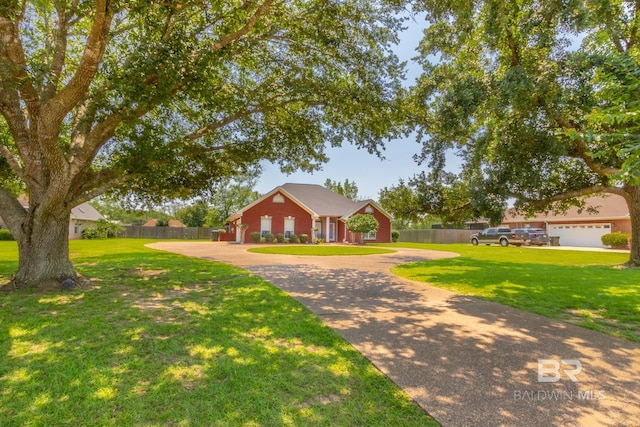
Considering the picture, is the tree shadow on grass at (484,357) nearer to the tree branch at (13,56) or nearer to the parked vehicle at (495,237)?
the tree branch at (13,56)

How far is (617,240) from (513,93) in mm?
25776

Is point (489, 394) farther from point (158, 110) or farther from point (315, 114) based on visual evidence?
point (158, 110)

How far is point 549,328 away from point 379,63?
254 inches

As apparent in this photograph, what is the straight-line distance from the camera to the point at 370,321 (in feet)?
16.1

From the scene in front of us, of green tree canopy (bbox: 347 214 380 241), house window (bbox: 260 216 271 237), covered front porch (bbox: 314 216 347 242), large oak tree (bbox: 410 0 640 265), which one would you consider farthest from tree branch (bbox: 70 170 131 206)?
covered front porch (bbox: 314 216 347 242)

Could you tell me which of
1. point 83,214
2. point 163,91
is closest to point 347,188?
point 83,214

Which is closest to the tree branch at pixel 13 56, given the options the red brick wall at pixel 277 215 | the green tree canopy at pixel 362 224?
the green tree canopy at pixel 362 224

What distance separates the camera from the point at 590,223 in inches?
1132

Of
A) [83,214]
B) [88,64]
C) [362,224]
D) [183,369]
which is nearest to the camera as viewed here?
[183,369]

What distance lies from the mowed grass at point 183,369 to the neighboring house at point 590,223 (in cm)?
2623

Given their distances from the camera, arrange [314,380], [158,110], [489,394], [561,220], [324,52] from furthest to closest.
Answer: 1. [561,220]
2. [158,110]
3. [324,52]
4. [314,380]
5. [489,394]

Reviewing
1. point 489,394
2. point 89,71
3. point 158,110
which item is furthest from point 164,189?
point 489,394

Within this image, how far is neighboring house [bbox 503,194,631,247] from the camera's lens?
87.7 ft

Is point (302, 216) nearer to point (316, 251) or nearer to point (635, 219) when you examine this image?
point (316, 251)
